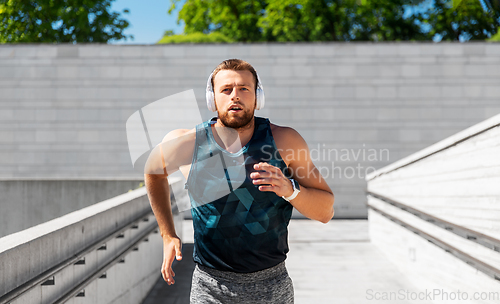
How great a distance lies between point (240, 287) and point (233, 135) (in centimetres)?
62

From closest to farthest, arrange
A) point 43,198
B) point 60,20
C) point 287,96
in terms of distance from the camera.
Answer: point 43,198 → point 287,96 → point 60,20

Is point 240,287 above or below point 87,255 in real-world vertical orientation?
above

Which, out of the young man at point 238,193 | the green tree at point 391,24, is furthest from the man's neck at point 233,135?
the green tree at point 391,24

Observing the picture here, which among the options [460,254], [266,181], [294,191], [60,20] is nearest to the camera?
[266,181]

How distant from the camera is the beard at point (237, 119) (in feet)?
5.67

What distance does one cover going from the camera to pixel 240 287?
5.86ft

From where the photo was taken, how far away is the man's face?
5.64 ft

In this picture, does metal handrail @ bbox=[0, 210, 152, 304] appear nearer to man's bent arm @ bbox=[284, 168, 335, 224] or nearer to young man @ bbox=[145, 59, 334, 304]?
young man @ bbox=[145, 59, 334, 304]

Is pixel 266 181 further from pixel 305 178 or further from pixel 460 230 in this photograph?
pixel 460 230

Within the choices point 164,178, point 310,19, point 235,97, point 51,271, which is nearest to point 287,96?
point 51,271

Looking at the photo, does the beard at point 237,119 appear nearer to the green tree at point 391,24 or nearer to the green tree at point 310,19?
the green tree at point 310,19

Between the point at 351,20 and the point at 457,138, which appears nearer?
the point at 457,138

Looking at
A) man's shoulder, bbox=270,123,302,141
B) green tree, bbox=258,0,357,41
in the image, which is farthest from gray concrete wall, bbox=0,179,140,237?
green tree, bbox=258,0,357,41

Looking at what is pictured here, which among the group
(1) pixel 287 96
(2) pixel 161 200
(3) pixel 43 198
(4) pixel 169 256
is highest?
(1) pixel 287 96
